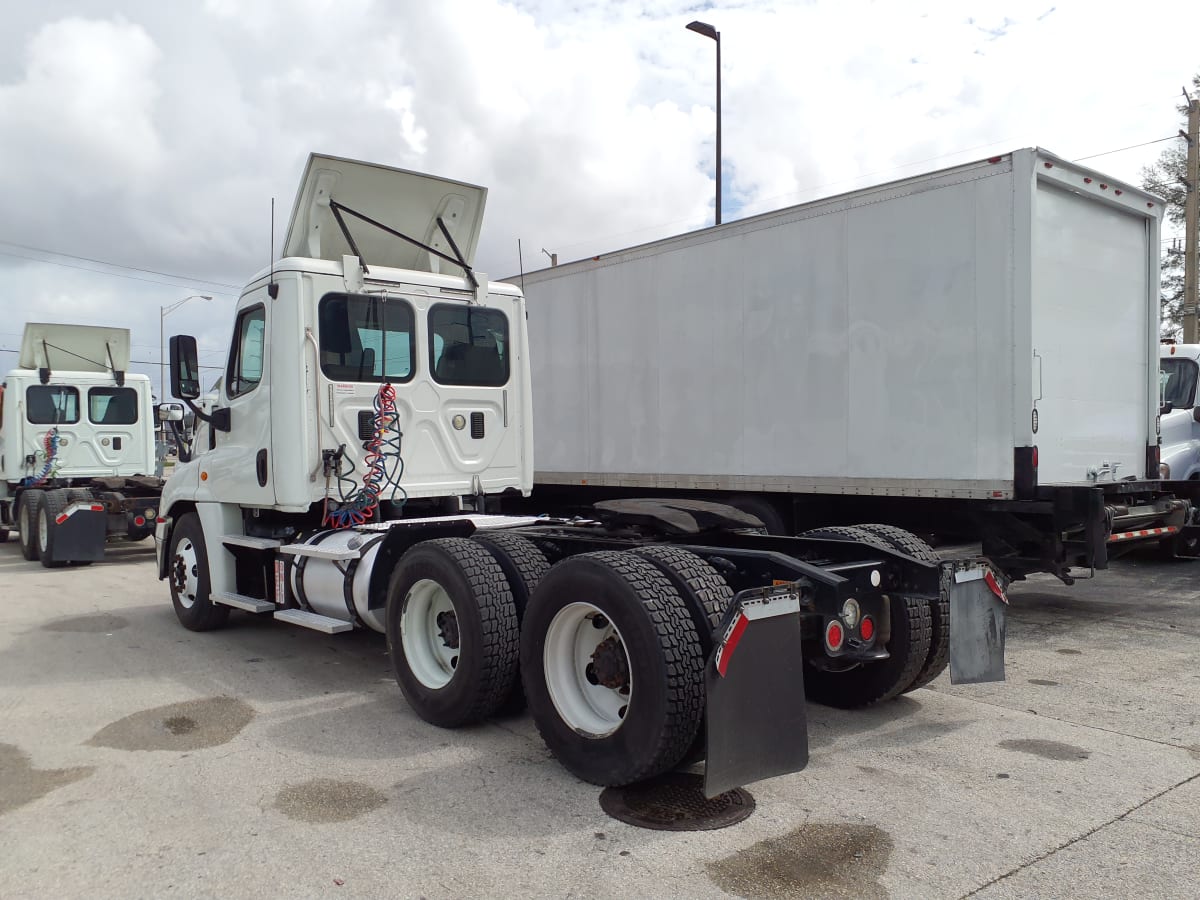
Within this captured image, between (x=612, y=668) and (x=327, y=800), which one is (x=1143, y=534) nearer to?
(x=612, y=668)

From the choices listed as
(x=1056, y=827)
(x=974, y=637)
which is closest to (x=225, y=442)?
(x=974, y=637)

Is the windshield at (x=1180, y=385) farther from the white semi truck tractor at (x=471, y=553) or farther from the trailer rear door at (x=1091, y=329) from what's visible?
the white semi truck tractor at (x=471, y=553)

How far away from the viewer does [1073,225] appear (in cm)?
716

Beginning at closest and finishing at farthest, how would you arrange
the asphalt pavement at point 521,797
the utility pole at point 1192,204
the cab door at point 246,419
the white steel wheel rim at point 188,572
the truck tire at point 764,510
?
the asphalt pavement at point 521,797 → the cab door at point 246,419 → the white steel wheel rim at point 188,572 → the truck tire at point 764,510 → the utility pole at point 1192,204

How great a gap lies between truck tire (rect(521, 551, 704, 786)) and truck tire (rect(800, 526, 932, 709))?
1.39 meters

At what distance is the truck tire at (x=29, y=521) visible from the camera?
41.3 feet

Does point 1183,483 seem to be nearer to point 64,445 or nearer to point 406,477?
point 406,477

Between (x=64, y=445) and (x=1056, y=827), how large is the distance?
46.3ft

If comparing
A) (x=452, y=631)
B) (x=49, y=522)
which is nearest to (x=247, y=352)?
(x=452, y=631)

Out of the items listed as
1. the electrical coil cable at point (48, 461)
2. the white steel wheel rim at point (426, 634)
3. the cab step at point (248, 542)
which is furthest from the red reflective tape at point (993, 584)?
the electrical coil cable at point (48, 461)

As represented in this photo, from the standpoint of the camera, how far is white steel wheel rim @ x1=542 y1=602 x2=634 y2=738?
4.24 m

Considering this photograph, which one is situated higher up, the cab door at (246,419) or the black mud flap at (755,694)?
the cab door at (246,419)

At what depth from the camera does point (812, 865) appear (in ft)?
10.9

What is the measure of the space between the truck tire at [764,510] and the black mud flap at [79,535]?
27.4 feet
